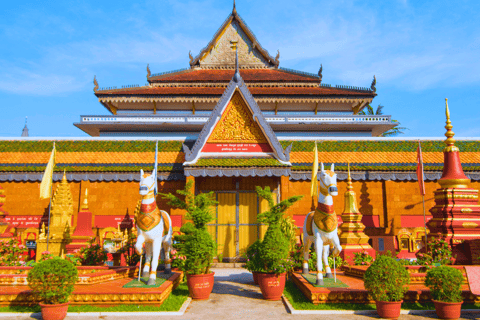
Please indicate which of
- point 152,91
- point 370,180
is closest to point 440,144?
point 370,180

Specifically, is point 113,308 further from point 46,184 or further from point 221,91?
point 221,91

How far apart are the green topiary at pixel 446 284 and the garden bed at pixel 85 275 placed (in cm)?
749

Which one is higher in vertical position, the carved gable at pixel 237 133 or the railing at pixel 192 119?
the railing at pixel 192 119

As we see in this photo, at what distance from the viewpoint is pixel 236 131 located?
1447 cm

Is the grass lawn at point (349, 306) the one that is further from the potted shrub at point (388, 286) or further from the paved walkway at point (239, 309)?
the potted shrub at point (388, 286)

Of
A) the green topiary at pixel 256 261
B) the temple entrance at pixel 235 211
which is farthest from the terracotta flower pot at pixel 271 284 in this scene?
the temple entrance at pixel 235 211

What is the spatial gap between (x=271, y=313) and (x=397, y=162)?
11.2 metres

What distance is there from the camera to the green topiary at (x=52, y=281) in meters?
6.32

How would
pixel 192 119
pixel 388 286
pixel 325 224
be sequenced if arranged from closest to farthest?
pixel 388 286, pixel 325 224, pixel 192 119

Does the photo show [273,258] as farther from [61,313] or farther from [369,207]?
[369,207]

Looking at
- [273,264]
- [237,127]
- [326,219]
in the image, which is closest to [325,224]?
[326,219]

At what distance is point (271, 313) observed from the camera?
276 inches

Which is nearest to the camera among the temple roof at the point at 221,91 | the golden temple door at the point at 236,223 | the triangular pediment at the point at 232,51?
the golden temple door at the point at 236,223

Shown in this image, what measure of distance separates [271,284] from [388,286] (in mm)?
2645
